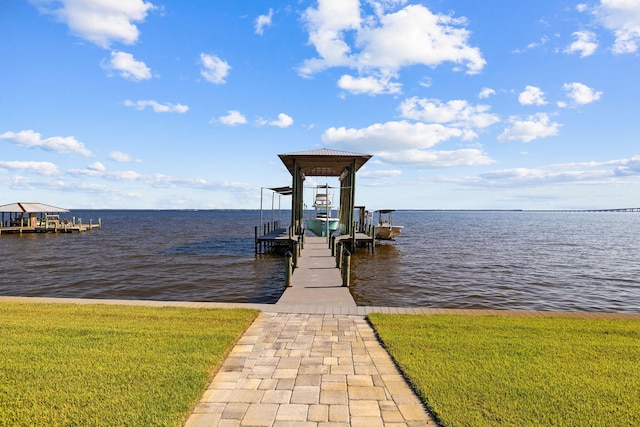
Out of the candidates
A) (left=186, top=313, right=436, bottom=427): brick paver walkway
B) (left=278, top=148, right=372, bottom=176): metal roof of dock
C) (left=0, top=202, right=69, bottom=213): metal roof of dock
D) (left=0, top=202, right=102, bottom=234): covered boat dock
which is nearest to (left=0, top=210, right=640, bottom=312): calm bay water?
(left=278, top=148, right=372, bottom=176): metal roof of dock

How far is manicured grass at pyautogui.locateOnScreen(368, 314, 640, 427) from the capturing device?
403 centimetres

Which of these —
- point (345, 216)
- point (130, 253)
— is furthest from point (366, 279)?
point (130, 253)

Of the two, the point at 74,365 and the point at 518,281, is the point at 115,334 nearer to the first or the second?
the point at 74,365

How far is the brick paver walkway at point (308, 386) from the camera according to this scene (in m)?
3.98

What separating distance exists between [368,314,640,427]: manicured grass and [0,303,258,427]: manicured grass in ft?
9.11

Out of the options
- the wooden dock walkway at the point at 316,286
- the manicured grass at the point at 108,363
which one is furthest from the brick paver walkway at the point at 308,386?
the wooden dock walkway at the point at 316,286

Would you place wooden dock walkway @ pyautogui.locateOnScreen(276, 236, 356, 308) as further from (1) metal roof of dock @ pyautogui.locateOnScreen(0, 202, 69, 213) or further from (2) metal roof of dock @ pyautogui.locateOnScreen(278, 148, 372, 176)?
(1) metal roof of dock @ pyautogui.locateOnScreen(0, 202, 69, 213)

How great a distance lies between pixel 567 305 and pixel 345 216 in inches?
629

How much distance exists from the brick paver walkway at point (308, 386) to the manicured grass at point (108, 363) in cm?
30

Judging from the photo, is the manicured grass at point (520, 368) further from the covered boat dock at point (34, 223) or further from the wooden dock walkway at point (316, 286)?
the covered boat dock at point (34, 223)

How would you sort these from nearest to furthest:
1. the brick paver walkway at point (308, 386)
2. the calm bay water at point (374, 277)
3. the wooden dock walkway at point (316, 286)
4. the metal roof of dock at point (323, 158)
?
the brick paver walkway at point (308, 386)
the wooden dock walkway at point (316, 286)
the calm bay water at point (374, 277)
the metal roof of dock at point (323, 158)

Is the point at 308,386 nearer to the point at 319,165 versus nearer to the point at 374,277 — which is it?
the point at 374,277

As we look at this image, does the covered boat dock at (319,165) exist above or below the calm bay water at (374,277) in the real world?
above

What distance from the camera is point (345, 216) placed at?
2731 centimetres
